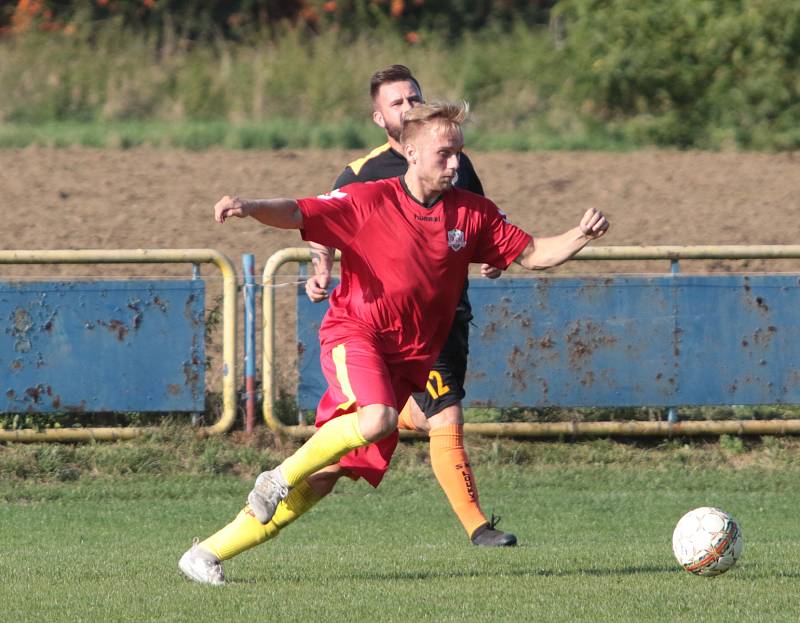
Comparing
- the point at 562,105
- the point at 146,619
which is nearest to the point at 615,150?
the point at 562,105

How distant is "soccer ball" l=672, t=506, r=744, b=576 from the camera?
588cm

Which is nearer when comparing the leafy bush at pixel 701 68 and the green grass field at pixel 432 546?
the green grass field at pixel 432 546

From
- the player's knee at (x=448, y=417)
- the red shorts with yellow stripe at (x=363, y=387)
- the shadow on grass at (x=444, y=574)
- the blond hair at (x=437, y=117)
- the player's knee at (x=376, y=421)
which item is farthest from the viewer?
the player's knee at (x=448, y=417)

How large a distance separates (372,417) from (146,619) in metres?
1.13

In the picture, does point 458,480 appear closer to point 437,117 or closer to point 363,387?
point 363,387

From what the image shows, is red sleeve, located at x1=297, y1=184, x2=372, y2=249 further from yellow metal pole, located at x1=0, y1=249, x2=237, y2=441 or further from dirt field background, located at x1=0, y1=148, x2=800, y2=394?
dirt field background, located at x1=0, y1=148, x2=800, y2=394

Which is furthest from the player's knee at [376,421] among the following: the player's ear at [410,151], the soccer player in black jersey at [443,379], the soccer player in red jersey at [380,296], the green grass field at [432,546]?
the soccer player in black jersey at [443,379]

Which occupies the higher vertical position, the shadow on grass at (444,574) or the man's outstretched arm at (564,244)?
the man's outstretched arm at (564,244)

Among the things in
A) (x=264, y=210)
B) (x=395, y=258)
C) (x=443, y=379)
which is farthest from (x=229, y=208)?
(x=443, y=379)

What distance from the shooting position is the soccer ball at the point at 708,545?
19.3 feet

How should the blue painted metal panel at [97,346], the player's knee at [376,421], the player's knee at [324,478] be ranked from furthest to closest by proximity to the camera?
the blue painted metal panel at [97,346], the player's knee at [324,478], the player's knee at [376,421]

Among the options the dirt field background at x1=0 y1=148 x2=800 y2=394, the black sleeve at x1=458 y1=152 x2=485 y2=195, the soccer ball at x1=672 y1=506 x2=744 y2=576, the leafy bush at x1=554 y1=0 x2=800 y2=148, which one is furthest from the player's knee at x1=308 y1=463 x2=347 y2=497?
the leafy bush at x1=554 y1=0 x2=800 y2=148

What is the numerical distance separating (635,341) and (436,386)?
311cm

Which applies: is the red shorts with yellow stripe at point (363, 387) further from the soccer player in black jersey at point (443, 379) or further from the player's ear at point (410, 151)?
the soccer player in black jersey at point (443, 379)
